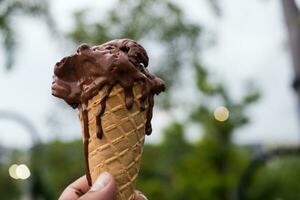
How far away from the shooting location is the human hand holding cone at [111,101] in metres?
2.51

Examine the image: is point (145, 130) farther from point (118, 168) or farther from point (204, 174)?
point (204, 174)

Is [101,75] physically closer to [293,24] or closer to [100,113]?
[100,113]

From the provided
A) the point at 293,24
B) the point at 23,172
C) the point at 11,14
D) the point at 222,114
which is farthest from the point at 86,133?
the point at 222,114

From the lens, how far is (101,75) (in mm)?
2561

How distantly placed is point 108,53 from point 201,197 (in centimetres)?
1667

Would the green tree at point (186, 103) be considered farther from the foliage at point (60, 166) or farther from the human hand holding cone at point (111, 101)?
the human hand holding cone at point (111, 101)

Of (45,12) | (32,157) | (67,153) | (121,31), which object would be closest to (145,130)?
(45,12)

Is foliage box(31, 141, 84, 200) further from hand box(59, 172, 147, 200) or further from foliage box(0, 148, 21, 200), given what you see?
hand box(59, 172, 147, 200)

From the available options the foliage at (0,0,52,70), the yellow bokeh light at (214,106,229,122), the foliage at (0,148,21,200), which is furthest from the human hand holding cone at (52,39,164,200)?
the foliage at (0,148,21,200)

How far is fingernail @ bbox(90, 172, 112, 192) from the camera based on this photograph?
2383 millimetres

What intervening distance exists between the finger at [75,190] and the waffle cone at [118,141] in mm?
97

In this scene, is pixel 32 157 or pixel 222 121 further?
pixel 32 157

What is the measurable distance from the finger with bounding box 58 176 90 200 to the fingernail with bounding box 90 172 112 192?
179mm

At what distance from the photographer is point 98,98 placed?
100 inches
